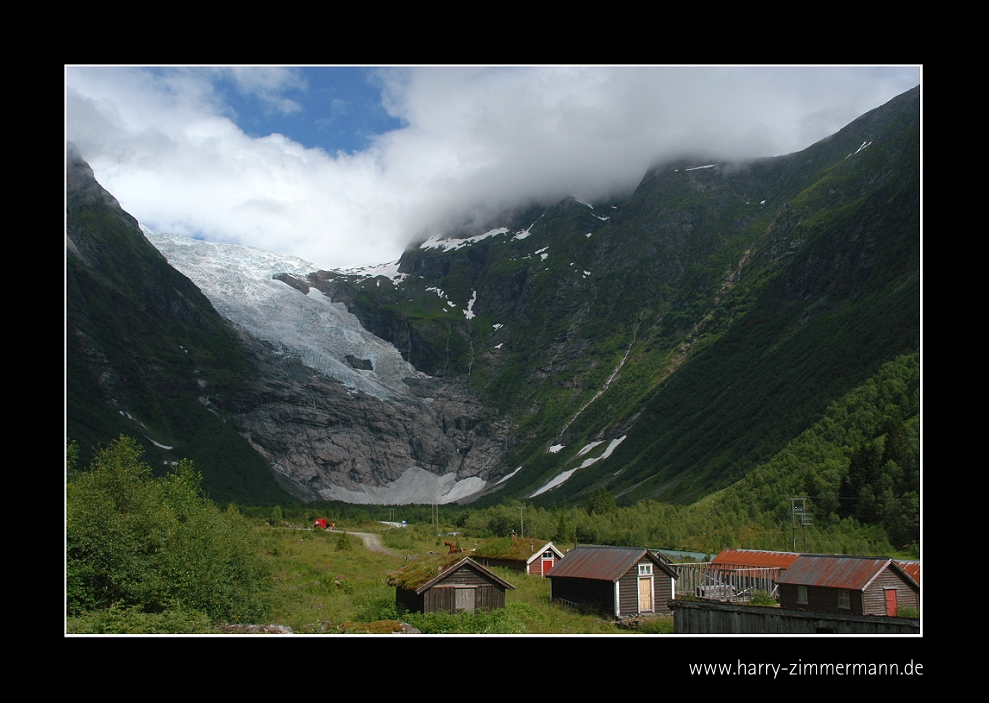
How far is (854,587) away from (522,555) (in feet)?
107

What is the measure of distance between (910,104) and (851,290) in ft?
307

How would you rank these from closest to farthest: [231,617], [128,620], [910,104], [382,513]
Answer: [128,620] < [231,617] < [382,513] < [910,104]

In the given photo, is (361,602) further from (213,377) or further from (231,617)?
(213,377)

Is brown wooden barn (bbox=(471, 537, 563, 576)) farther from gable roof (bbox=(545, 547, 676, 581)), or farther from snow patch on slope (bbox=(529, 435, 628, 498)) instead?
snow patch on slope (bbox=(529, 435, 628, 498))

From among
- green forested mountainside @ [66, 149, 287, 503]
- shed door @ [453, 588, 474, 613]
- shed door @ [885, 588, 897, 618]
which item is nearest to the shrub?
shed door @ [453, 588, 474, 613]

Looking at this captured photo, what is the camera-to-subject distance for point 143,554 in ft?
96.4

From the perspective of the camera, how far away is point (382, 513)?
159 m

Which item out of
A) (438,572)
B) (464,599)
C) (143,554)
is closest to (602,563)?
(464,599)

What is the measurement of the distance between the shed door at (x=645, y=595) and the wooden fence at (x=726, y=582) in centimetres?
245

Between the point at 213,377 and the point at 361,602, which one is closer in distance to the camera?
the point at 361,602

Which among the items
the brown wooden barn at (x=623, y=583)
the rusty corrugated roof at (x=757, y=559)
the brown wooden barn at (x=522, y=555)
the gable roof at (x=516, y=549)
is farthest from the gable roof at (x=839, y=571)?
the gable roof at (x=516, y=549)

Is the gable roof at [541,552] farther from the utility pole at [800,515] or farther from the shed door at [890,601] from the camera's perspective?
the shed door at [890,601]

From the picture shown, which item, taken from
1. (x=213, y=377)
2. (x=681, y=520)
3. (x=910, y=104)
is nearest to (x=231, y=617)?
(x=681, y=520)
